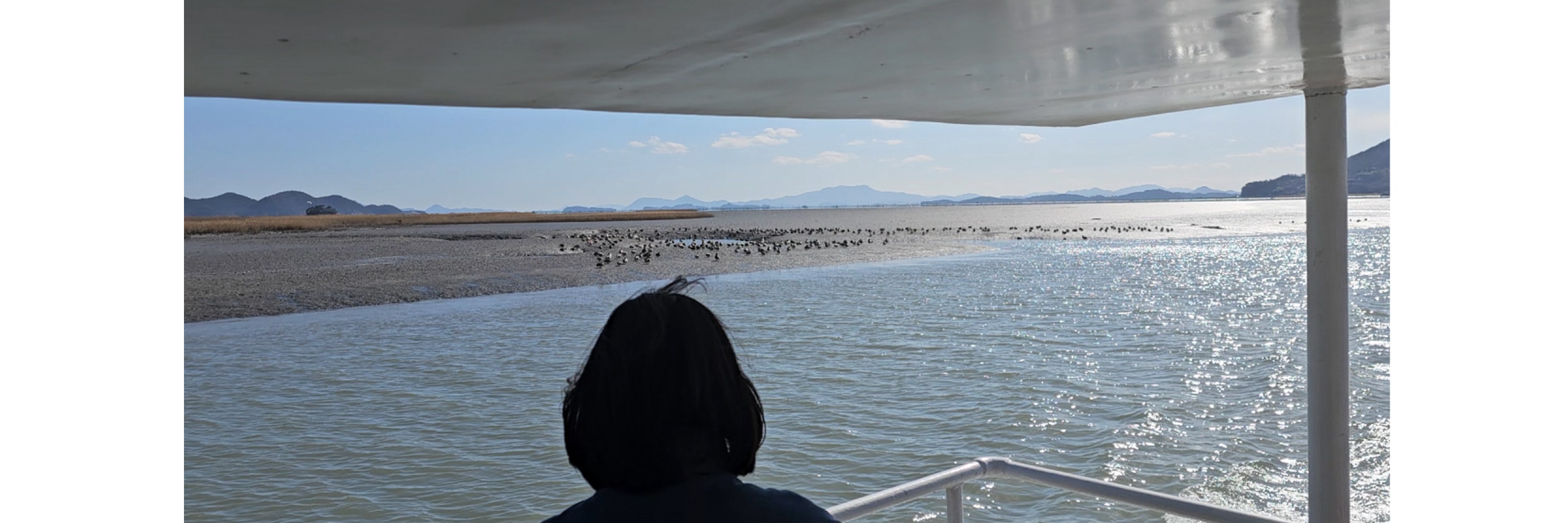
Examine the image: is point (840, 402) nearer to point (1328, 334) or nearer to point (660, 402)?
point (1328, 334)

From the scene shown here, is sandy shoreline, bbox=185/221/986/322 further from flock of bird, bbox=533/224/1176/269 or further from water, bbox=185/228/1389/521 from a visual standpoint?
water, bbox=185/228/1389/521

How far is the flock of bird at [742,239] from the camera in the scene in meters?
48.7

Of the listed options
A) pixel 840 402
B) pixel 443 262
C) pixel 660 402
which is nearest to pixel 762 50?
pixel 660 402

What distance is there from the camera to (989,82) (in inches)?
123

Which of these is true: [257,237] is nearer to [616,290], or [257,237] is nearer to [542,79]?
[616,290]

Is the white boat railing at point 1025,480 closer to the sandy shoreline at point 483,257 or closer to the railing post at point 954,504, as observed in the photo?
the railing post at point 954,504

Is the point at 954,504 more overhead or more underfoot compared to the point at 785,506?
more underfoot

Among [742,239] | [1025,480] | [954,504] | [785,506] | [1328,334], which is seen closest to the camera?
[785,506]

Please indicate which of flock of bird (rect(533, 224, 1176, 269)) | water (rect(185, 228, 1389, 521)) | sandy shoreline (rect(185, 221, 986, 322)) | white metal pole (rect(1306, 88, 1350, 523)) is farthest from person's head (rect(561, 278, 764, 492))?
flock of bird (rect(533, 224, 1176, 269))

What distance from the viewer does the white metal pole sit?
323 centimetres

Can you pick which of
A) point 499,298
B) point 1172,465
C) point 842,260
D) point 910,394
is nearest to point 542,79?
point 1172,465

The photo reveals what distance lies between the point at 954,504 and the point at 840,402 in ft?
43.8

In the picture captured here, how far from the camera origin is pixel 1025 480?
2.38m

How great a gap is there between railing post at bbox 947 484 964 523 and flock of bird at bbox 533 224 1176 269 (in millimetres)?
38947
